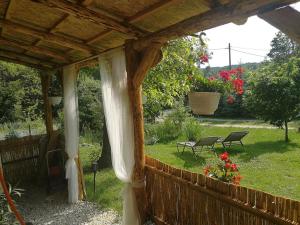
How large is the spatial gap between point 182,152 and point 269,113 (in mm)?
3344

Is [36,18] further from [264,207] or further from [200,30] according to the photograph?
[264,207]

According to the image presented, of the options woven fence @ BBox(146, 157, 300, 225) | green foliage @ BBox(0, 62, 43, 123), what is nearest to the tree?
woven fence @ BBox(146, 157, 300, 225)

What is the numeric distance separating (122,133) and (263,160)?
4.61m

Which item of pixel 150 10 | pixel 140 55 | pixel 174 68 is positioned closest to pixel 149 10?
pixel 150 10

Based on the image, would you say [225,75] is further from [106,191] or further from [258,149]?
[258,149]

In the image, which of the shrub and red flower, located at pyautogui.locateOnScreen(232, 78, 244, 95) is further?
the shrub

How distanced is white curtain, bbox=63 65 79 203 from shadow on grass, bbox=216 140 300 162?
4.09 metres

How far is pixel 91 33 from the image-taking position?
3533mm

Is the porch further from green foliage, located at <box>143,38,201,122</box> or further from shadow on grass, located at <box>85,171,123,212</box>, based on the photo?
green foliage, located at <box>143,38,201,122</box>

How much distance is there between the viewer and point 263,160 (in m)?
6.98

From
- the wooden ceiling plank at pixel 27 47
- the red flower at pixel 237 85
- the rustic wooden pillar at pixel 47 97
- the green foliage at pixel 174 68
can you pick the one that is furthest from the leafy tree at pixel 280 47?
the red flower at pixel 237 85

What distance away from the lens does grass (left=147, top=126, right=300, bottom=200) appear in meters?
5.30

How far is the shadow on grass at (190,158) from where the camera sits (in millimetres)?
6930

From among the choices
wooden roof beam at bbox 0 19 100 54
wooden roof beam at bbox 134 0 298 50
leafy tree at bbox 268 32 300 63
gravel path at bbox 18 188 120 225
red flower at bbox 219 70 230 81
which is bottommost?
gravel path at bbox 18 188 120 225
